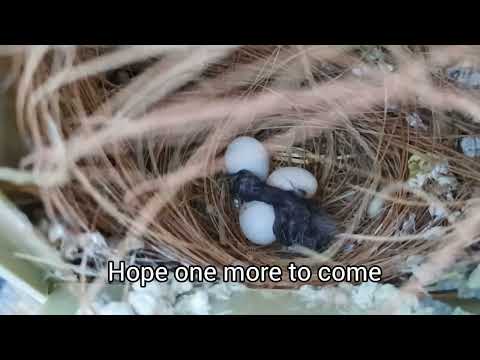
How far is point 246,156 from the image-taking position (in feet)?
3.67

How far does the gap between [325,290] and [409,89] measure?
1.38 feet

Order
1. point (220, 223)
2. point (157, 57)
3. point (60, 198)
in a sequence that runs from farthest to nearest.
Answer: point (220, 223)
point (157, 57)
point (60, 198)

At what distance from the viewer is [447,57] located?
41.9 inches

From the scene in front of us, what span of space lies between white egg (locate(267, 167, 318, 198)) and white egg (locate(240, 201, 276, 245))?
6 cm

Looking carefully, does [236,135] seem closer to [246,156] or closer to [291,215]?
[246,156]

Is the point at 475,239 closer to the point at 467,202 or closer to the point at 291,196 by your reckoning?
the point at 467,202

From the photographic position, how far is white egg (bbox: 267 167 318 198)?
3.66ft

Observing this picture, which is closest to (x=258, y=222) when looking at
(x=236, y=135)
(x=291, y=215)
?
(x=291, y=215)

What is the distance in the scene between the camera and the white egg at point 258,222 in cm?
107

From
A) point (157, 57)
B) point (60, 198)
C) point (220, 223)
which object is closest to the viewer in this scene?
point (60, 198)

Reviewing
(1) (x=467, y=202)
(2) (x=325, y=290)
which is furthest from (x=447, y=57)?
(2) (x=325, y=290)

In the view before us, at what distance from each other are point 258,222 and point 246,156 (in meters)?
0.13

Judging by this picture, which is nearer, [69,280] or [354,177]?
[69,280]

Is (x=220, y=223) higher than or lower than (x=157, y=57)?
lower
